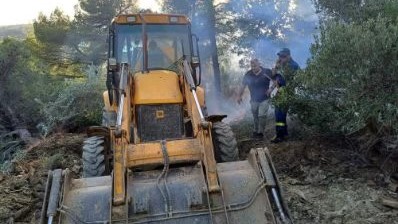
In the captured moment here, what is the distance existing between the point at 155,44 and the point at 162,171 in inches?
111

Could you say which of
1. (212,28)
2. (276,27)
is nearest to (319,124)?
(276,27)

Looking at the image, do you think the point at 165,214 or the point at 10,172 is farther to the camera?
the point at 10,172

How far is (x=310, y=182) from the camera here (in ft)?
24.1

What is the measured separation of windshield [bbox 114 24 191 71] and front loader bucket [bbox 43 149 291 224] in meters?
2.54

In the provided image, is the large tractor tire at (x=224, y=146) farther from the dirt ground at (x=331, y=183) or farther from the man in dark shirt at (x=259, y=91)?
the man in dark shirt at (x=259, y=91)

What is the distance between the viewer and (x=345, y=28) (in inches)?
260

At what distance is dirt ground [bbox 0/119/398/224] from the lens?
251 inches

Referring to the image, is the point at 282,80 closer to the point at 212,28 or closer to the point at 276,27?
the point at 276,27

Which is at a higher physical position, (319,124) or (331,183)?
(319,124)

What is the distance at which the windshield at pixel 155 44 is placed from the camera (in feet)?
24.9

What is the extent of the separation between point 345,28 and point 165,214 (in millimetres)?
3664

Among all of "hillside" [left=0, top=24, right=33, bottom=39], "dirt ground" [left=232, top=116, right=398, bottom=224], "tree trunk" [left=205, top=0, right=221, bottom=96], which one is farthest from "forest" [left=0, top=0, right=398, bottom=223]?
"hillside" [left=0, top=24, right=33, bottom=39]

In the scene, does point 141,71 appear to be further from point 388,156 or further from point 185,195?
point 388,156

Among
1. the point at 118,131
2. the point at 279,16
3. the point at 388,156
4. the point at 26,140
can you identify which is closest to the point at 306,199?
the point at 388,156
